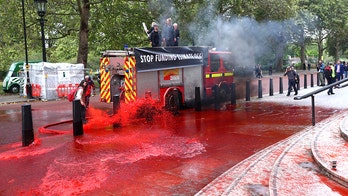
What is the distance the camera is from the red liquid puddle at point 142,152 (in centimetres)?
526

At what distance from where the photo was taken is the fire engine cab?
36.7ft

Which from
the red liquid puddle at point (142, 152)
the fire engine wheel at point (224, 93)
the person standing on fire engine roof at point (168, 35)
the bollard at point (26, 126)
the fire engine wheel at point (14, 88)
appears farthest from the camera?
the fire engine wheel at point (14, 88)

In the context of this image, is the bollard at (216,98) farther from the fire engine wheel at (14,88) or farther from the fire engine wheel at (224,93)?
the fire engine wheel at (14,88)

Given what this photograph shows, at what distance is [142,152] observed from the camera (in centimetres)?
709

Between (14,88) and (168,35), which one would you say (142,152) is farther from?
(14,88)

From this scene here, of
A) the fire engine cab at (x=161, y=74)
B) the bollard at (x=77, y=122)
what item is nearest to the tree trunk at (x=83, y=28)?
the fire engine cab at (x=161, y=74)

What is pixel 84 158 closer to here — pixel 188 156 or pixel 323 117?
pixel 188 156

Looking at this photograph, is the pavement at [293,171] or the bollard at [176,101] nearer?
the pavement at [293,171]

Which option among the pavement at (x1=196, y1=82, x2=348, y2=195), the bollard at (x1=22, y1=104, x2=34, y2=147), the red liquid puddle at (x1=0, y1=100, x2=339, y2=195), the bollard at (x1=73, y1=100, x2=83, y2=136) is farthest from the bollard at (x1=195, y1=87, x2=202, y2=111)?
the bollard at (x1=22, y1=104, x2=34, y2=147)

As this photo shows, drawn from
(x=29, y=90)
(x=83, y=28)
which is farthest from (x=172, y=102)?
(x=83, y=28)

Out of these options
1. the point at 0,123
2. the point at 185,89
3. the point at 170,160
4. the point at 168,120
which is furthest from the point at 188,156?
the point at 0,123

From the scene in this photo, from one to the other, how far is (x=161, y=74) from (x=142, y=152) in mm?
5382

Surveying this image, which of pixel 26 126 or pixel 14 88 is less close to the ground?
pixel 14 88

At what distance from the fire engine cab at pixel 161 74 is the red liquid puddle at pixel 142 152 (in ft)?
2.07
